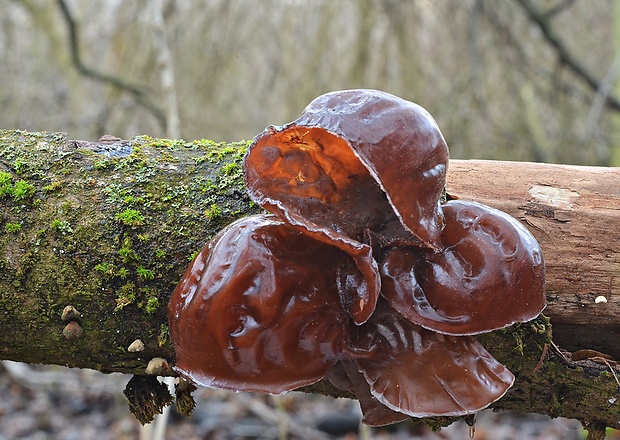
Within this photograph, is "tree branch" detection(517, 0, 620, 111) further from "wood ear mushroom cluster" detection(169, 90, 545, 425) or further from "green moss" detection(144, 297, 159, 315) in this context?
"green moss" detection(144, 297, 159, 315)

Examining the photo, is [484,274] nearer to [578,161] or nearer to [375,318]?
[375,318]

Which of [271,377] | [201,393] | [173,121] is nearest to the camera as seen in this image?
[271,377]

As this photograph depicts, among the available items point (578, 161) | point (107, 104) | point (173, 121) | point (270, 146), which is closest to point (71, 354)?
point (270, 146)

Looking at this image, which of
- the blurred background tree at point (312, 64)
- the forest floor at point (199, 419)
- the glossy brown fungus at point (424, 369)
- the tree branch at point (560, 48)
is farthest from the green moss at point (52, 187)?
the tree branch at point (560, 48)

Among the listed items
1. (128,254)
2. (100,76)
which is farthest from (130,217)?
(100,76)

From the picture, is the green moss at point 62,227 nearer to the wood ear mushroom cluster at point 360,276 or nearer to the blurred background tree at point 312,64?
the wood ear mushroom cluster at point 360,276
